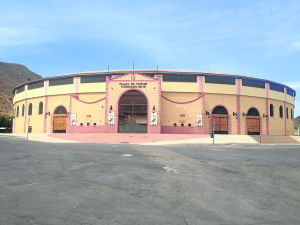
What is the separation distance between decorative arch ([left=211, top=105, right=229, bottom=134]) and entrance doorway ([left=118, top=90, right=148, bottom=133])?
1126 centimetres

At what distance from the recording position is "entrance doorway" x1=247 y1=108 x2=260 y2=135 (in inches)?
1421

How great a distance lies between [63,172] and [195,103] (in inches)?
1097

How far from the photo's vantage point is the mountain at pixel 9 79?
79812 mm

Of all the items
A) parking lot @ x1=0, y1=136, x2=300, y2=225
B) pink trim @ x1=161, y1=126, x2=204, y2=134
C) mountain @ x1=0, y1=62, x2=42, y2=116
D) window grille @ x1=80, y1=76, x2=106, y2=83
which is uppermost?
mountain @ x1=0, y1=62, x2=42, y2=116

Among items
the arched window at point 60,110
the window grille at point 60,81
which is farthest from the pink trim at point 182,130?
the window grille at point 60,81

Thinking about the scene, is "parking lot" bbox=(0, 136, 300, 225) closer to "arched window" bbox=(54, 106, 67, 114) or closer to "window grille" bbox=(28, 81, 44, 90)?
"arched window" bbox=(54, 106, 67, 114)

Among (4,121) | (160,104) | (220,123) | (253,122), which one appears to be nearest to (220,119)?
(220,123)

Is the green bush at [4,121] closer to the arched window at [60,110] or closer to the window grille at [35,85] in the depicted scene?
the window grille at [35,85]

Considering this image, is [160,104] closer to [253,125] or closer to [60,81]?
[253,125]

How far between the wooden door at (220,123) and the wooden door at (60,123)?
24.6 metres

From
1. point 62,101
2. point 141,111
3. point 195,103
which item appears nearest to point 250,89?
point 195,103

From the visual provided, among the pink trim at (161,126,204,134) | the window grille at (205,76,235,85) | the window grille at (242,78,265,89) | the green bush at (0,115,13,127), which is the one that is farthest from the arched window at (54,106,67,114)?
the green bush at (0,115,13,127)

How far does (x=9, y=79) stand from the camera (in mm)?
Result: 98188

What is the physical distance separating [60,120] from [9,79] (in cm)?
7897
